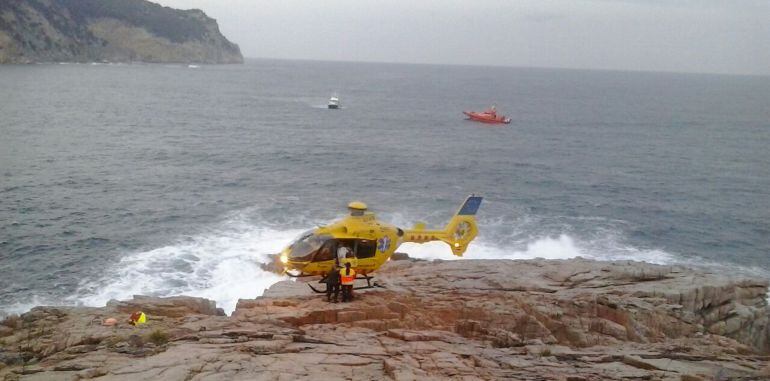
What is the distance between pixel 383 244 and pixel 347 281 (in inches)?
72.6

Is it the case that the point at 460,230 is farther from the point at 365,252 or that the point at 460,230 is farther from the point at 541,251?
the point at 541,251

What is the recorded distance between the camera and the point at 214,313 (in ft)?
59.3

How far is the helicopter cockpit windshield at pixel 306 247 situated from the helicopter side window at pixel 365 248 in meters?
0.95

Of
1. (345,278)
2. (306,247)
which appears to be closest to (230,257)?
(306,247)

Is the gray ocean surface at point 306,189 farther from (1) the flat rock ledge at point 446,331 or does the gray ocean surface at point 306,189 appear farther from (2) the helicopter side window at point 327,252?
(2) the helicopter side window at point 327,252

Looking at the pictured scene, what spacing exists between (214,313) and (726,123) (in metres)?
105

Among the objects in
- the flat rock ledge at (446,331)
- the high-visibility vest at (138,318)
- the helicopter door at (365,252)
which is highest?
the helicopter door at (365,252)

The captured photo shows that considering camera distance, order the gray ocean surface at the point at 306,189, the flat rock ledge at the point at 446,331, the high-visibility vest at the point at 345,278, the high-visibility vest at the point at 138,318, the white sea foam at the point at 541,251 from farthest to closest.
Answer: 1. the white sea foam at the point at 541,251
2. the gray ocean surface at the point at 306,189
3. the high-visibility vest at the point at 345,278
4. the high-visibility vest at the point at 138,318
5. the flat rock ledge at the point at 446,331

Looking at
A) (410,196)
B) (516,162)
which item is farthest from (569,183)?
(410,196)

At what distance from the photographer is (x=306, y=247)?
53.6 feet

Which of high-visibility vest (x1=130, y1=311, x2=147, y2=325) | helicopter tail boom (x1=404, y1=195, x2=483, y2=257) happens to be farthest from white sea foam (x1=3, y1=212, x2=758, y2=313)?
helicopter tail boom (x1=404, y1=195, x2=483, y2=257)

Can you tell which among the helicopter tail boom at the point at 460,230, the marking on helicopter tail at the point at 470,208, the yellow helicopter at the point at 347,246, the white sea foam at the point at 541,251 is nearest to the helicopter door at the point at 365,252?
the yellow helicopter at the point at 347,246

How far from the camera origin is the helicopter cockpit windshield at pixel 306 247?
16.3 metres

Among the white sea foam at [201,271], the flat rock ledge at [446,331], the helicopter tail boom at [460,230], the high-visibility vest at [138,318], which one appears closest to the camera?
the flat rock ledge at [446,331]
